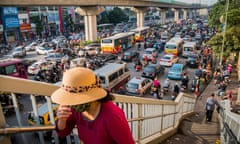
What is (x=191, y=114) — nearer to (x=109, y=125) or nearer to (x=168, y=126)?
(x=168, y=126)

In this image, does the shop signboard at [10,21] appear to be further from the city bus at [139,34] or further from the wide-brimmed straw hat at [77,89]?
the wide-brimmed straw hat at [77,89]

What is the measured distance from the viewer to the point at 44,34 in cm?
5041

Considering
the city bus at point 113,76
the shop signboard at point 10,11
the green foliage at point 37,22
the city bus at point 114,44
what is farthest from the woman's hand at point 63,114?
the green foliage at point 37,22

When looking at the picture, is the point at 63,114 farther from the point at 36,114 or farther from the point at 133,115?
the point at 133,115

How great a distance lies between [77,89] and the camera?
176 centimetres

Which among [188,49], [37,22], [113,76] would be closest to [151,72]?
[113,76]

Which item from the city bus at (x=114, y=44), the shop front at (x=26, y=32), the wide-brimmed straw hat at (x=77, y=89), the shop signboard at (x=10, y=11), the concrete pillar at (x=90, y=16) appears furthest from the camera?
the shop front at (x=26, y=32)

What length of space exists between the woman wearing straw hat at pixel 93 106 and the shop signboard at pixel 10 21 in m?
44.1

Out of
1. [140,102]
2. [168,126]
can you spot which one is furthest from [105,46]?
[140,102]

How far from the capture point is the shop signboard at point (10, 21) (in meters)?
40.0

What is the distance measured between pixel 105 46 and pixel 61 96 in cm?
2661

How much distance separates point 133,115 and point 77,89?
8.08 ft

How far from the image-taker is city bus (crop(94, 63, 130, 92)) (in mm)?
13875

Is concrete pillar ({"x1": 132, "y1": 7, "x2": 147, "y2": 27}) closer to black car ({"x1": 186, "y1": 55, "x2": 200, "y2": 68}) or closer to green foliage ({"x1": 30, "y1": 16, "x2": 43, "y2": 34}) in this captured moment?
green foliage ({"x1": 30, "y1": 16, "x2": 43, "y2": 34})
